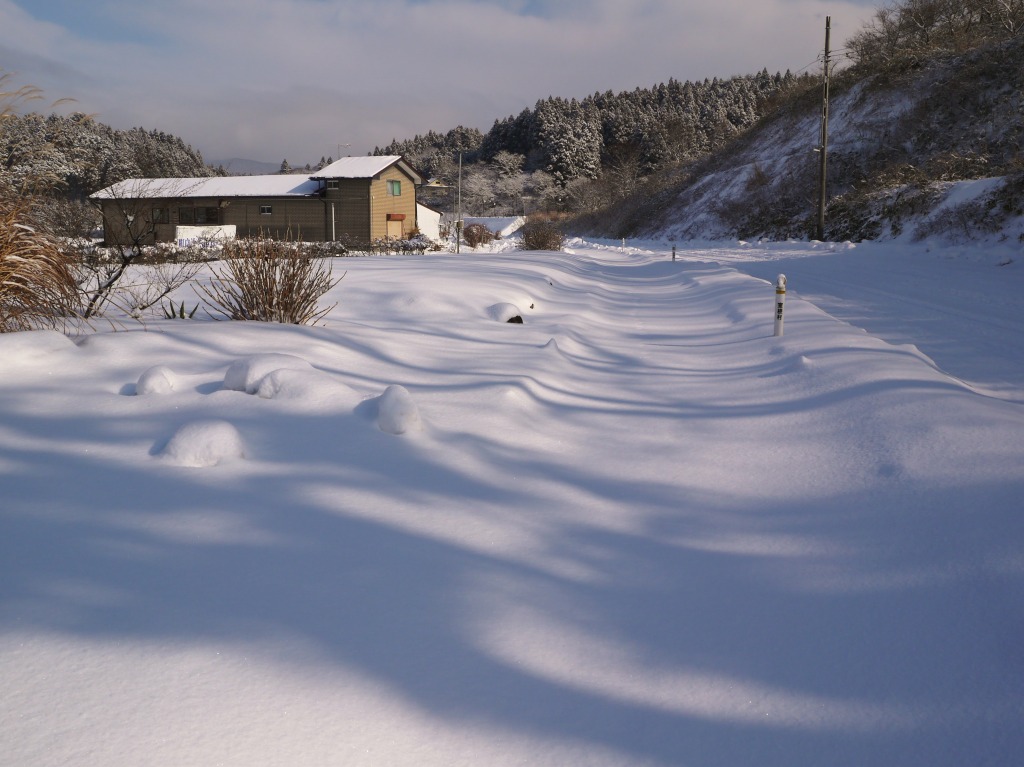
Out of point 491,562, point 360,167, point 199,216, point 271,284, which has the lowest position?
point 491,562

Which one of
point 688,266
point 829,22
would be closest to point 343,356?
point 688,266

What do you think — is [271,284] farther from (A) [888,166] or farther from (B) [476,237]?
(B) [476,237]

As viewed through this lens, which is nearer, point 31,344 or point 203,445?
point 203,445

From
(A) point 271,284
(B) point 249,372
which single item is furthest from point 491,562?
(A) point 271,284

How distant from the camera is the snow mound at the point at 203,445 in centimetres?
387

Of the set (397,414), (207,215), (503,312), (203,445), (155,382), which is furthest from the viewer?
(207,215)

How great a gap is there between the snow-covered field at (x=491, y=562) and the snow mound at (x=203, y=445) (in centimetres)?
2

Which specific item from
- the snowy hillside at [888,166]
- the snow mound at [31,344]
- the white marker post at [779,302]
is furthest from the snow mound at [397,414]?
the snowy hillside at [888,166]

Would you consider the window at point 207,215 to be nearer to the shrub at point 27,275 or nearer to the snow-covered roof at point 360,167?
the snow-covered roof at point 360,167

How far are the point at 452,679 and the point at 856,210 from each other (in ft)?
96.3

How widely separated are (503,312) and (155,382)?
5.67 meters

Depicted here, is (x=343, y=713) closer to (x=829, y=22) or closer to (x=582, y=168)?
(x=829, y=22)

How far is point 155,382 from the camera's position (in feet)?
15.6

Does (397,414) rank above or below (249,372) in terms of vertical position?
below
